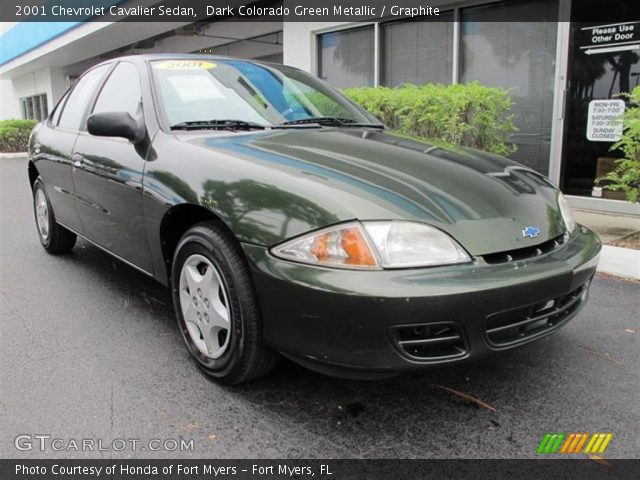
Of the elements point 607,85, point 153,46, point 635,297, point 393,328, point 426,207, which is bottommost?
point 635,297

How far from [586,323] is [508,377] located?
1.03 meters

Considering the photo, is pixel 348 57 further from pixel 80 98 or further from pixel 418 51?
pixel 80 98

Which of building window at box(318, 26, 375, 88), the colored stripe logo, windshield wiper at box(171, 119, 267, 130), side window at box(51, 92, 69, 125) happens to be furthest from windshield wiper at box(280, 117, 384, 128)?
building window at box(318, 26, 375, 88)

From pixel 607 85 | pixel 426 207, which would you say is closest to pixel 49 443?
pixel 426 207

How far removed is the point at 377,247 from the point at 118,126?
1728mm

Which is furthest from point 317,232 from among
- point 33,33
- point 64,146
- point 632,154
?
point 33,33

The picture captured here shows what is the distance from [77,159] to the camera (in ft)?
12.9

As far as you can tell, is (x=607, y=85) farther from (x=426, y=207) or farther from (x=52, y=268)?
(x=52, y=268)

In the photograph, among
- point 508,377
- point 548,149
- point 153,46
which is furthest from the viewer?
point 153,46

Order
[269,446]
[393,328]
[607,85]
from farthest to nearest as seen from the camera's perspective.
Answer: [607,85], [269,446], [393,328]

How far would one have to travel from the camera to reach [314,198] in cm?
226

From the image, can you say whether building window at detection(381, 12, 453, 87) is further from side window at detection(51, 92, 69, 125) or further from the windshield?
side window at detection(51, 92, 69, 125)

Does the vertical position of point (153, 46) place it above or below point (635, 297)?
above
